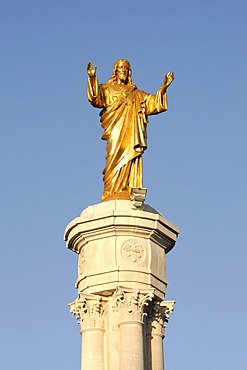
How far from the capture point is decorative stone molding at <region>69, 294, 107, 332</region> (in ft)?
87.8

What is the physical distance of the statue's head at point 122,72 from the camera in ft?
98.2

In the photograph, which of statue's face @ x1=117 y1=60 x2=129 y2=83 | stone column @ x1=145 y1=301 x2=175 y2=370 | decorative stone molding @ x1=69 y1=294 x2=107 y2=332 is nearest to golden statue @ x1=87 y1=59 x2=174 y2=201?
statue's face @ x1=117 y1=60 x2=129 y2=83

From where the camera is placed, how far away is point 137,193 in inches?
1059

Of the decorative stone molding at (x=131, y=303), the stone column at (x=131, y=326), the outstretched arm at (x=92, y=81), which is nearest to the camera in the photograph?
the stone column at (x=131, y=326)

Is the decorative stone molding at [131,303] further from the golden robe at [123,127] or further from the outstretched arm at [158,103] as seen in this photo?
the outstretched arm at [158,103]

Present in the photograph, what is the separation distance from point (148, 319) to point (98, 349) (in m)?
1.64

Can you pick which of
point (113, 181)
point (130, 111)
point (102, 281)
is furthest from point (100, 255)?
point (130, 111)

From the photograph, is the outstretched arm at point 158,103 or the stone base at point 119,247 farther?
the outstretched arm at point 158,103

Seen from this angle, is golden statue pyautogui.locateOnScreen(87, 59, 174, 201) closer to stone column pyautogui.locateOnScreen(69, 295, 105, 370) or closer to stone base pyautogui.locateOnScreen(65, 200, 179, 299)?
stone base pyautogui.locateOnScreen(65, 200, 179, 299)

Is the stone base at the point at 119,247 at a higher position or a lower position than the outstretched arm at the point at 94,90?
lower

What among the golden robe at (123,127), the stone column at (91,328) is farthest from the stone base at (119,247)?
the golden robe at (123,127)

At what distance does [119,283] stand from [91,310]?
116cm

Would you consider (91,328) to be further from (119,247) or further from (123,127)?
(123,127)

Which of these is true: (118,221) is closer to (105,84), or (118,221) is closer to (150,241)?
(150,241)
